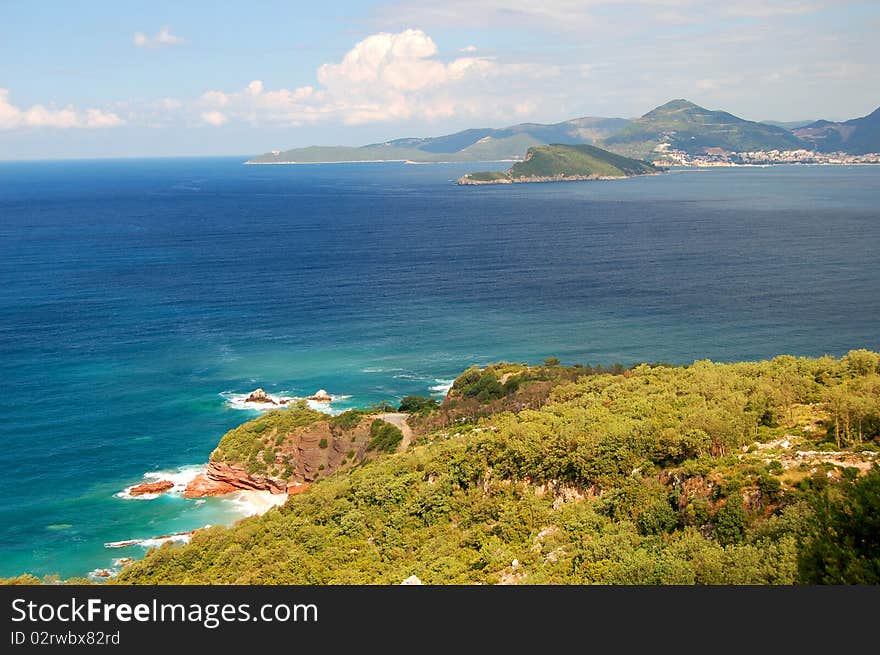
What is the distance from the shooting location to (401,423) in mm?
60719

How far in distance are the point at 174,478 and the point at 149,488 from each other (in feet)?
8.32

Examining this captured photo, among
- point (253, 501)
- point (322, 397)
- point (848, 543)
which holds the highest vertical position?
point (848, 543)

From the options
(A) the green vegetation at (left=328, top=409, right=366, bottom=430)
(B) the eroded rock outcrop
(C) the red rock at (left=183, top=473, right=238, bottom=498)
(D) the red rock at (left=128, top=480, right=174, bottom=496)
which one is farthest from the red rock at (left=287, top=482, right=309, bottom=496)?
(D) the red rock at (left=128, top=480, right=174, bottom=496)

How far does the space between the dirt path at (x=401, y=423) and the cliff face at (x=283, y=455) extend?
5.47ft

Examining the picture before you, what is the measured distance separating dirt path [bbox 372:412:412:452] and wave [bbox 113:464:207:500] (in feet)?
52.1

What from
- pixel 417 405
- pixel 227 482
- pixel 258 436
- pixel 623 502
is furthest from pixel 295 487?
pixel 623 502

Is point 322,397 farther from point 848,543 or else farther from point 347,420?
point 848,543

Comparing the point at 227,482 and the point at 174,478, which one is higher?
the point at 174,478

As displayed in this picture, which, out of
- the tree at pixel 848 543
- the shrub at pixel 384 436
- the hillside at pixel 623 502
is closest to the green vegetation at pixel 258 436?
the shrub at pixel 384 436

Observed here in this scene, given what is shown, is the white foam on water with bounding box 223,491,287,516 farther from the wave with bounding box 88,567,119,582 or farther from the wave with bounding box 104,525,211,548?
the wave with bounding box 88,567,119,582

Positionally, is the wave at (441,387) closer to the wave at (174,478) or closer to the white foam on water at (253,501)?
the white foam on water at (253,501)

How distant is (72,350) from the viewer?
87.9m

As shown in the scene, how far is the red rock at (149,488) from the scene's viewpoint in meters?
Answer: 57.2

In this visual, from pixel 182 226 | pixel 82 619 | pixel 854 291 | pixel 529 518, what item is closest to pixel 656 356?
pixel 854 291
